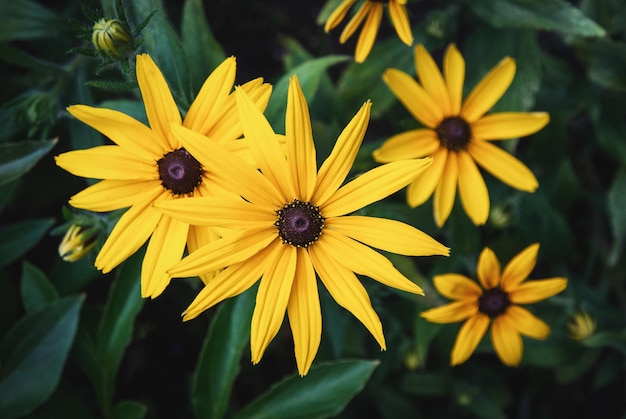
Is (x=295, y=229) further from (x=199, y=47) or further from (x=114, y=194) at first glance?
(x=199, y=47)

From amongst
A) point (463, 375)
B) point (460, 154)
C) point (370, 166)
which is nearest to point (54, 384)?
point (370, 166)

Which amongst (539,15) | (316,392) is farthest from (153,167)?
(539,15)

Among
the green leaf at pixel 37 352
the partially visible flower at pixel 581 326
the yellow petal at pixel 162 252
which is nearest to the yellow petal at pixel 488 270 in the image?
the partially visible flower at pixel 581 326

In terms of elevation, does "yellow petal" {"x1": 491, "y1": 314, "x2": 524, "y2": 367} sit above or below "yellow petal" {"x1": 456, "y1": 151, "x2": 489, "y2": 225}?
below

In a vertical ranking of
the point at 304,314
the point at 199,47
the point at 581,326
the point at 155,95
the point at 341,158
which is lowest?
the point at 581,326

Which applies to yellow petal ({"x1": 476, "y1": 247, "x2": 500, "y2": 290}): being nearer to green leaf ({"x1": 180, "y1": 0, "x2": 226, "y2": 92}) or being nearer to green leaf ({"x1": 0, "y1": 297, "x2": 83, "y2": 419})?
green leaf ({"x1": 180, "y1": 0, "x2": 226, "y2": 92})

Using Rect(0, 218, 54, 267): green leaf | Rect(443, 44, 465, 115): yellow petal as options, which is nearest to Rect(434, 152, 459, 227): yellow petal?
Rect(443, 44, 465, 115): yellow petal

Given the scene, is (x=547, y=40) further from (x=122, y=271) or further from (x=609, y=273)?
(x=122, y=271)
